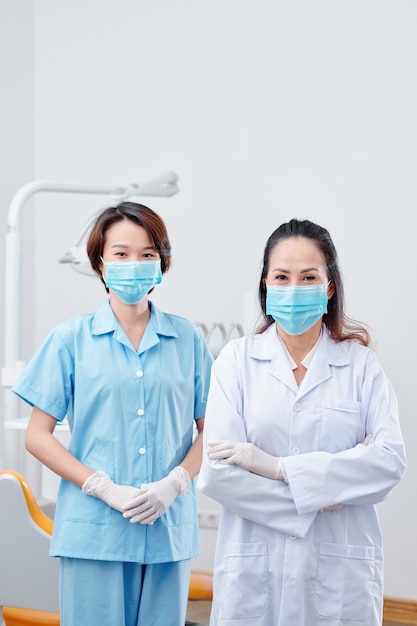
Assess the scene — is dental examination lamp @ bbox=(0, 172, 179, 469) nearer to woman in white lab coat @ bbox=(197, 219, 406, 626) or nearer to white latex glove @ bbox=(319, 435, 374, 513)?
woman in white lab coat @ bbox=(197, 219, 406, 626)

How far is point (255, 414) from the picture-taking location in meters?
1.58

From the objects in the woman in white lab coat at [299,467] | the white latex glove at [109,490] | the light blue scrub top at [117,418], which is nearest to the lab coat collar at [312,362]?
the woman in white lab coat at [299,467]

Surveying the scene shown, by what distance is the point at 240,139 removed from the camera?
125 inches

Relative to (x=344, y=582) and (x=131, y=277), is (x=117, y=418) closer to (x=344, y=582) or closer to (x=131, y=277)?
(x=131, y=277)

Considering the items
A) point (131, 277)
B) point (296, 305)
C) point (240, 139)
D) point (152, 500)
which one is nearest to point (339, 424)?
point (296, 305)

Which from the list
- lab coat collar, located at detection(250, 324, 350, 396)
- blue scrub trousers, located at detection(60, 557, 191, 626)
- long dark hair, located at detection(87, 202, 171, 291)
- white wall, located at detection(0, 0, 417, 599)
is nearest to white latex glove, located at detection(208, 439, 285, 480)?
lab coat collar, located at detection(250, 324, 350, 396)

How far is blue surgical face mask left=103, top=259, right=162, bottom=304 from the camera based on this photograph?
5.83 feet

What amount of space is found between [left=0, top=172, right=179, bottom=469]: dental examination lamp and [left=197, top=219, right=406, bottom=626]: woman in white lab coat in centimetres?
105

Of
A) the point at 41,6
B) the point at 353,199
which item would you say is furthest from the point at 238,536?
the point at 41,6

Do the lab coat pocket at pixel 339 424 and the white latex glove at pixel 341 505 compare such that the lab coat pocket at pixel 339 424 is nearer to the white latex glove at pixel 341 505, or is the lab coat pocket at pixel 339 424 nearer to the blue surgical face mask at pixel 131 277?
the white latex glove at pixel 341 505

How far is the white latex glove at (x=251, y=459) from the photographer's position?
1.52m

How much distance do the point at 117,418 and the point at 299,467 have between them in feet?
1.40

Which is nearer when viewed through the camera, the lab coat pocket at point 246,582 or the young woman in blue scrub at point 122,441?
the lab coat pocket at point 246,582

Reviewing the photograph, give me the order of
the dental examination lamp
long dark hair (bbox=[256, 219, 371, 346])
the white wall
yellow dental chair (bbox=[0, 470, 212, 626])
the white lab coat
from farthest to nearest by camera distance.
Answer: the white wall
the dental examination lamp
yellow dental chair (bbox=[0, 470, 212, 626])
long dark hair (bbox=[256, 219, 371, 346])
the white lab coat
